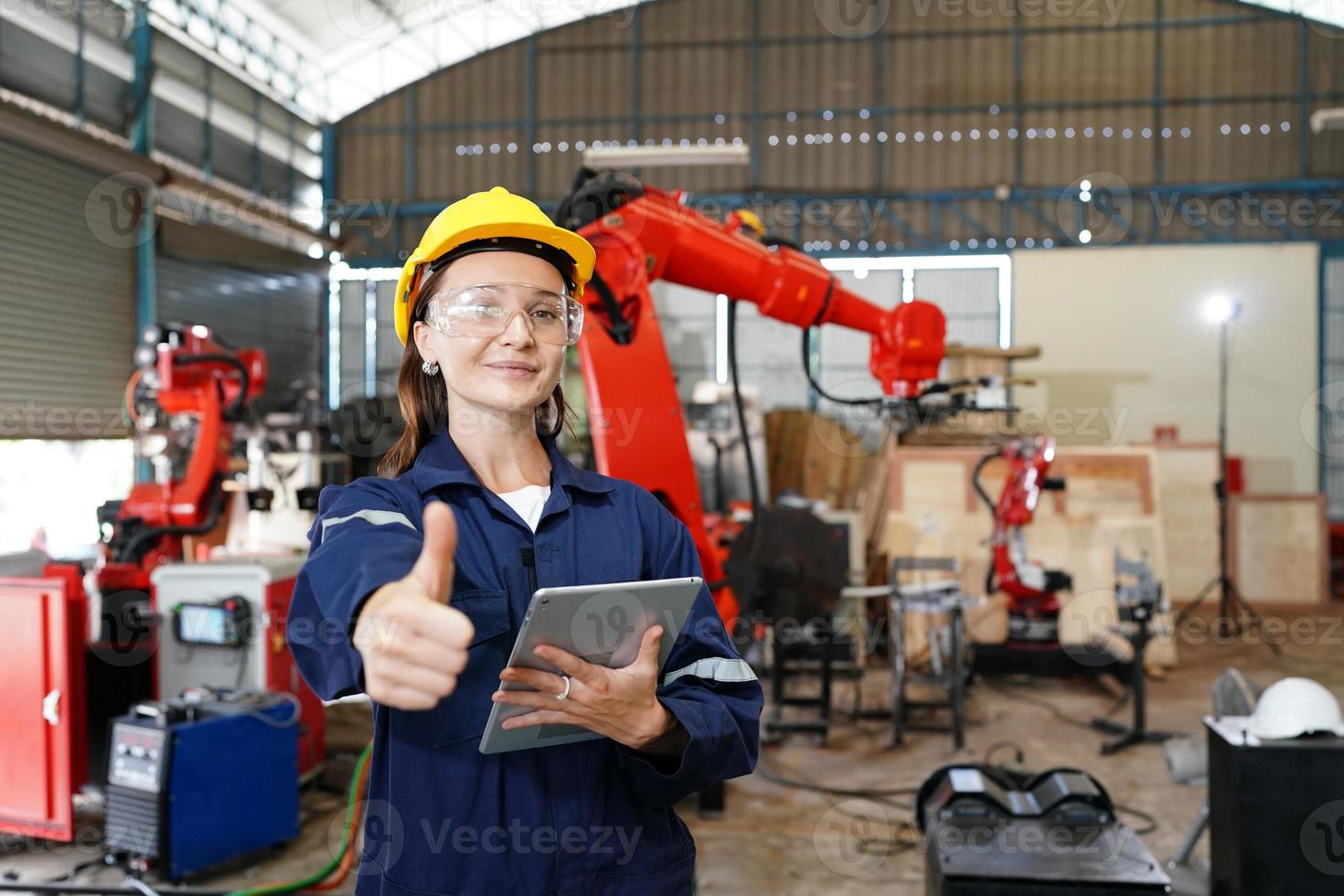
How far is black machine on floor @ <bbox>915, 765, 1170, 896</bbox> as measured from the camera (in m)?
2.54

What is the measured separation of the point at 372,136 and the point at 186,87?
134 inches

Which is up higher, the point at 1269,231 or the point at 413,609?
the point at 1269,231

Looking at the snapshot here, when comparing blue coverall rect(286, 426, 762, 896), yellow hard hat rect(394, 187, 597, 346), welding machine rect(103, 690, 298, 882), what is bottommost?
welding machine rect(103, 690, 298, 882)

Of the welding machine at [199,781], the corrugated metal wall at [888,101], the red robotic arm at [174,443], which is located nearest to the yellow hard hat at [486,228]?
the welding machine at [199,781]

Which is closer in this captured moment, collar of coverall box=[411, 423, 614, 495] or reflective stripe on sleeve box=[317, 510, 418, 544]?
reflective stripe on sleeve box=[317, 510, 418, 544]

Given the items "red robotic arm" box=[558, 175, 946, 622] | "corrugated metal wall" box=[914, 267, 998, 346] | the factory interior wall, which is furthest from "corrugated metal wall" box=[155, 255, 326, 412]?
the factory interior wall

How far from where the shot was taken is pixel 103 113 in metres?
9.46

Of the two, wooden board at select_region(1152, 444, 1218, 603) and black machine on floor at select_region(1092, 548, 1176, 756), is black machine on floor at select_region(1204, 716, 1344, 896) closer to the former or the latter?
black machine on floor at select_region(1092, 548, 1176, 756)

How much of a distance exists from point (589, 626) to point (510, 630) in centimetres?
22

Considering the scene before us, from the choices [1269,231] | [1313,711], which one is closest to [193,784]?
[1313,711]

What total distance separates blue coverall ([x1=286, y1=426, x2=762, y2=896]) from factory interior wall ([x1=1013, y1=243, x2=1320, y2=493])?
11.4m

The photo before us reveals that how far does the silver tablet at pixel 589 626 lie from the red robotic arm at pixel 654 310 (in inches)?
64.3

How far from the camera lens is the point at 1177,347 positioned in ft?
40.2

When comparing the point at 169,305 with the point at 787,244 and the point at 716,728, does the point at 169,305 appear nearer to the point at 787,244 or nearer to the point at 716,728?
the point at 787,244
